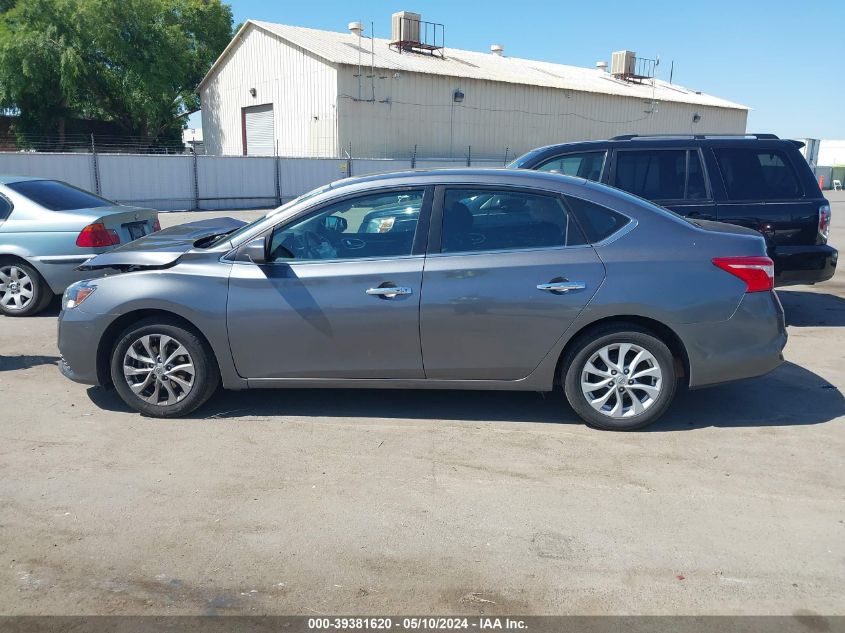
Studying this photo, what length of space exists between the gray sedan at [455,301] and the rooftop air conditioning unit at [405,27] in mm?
30194

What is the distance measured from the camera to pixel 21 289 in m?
8.12

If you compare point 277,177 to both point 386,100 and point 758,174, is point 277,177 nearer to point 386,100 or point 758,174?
point 386,100

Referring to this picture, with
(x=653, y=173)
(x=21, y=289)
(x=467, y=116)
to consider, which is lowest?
(x=21, y=289)

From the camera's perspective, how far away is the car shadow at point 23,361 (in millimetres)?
6305

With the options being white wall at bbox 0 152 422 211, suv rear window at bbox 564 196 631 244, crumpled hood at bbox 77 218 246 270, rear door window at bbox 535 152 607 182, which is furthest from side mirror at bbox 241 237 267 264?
white wall at bbox 0 152 422 211

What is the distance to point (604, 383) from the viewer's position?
469 centimetres

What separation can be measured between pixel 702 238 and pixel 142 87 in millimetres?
36692

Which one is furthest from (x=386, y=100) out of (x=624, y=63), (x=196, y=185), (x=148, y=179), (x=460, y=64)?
(x=624, y=63)

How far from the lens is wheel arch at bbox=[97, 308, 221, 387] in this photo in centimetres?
489

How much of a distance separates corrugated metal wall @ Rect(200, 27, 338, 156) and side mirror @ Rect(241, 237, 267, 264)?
2495 centimetres

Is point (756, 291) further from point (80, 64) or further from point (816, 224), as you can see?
point (80, 64)

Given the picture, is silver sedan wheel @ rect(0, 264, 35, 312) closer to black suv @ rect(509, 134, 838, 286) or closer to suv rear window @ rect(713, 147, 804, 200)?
black suv @ rect(509, 134, 838, 286)

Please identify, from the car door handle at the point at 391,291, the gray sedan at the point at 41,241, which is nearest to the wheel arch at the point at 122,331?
the car door handle at the point at 391,291

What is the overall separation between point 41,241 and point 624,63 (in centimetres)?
4218
